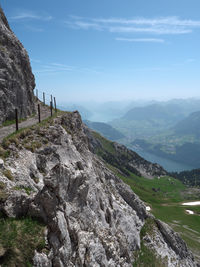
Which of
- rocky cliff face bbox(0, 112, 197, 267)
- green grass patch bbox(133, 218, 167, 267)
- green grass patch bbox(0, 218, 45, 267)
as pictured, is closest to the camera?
green grass patch bbox(0, 218, 45, 267)

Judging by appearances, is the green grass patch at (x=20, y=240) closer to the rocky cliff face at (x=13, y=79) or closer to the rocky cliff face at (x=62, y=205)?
the rocky cliff face at (x=62, y=205)

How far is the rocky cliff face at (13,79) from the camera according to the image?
110 ft

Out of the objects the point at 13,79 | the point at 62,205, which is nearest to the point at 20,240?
the point at 62,205

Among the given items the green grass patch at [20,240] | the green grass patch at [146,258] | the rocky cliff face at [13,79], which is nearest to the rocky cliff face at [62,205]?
the green grass patch at [146,258]

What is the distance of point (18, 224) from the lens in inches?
531

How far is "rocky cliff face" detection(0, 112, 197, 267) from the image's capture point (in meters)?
14.7

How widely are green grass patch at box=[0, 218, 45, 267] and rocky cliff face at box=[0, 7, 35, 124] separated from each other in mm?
22899

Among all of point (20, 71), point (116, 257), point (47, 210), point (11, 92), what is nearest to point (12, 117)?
point (11, 92)

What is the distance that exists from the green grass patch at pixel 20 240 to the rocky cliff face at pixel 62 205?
1.76 feet

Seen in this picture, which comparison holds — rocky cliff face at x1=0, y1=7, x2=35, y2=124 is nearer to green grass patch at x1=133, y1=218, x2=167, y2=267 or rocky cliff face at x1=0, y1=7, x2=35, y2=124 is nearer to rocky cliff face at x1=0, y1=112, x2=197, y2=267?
rocky cliff face at x1=0, y1=112, x2=197, y2=267

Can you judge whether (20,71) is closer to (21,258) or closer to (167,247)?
(21,258)

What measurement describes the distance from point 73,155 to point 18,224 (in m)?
16.8

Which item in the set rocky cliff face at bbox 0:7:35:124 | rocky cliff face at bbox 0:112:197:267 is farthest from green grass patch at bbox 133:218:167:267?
rocky cliff face at bbox 0:7:35:124

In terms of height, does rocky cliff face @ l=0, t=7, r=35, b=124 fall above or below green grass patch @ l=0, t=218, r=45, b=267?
above
